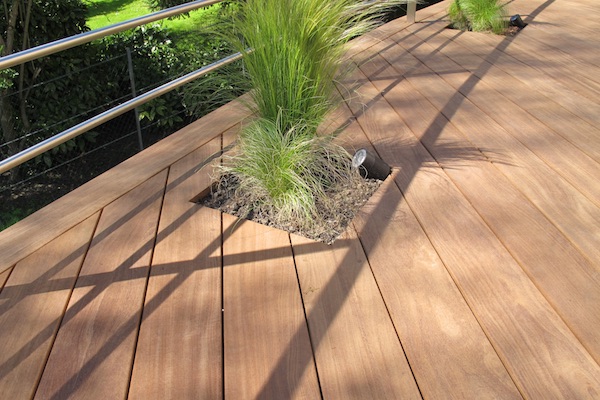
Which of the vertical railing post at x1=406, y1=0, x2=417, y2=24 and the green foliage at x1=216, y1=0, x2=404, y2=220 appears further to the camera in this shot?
the vertical railing post at x1=406, y1=0, x2=417, y2=24

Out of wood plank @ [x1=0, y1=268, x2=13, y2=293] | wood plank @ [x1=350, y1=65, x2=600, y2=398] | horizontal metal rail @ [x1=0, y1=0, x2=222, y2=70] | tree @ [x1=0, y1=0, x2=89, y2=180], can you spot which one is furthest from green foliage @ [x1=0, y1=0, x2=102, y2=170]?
wood plank @ [x1=350, y1=65, x2=600, y2=398]

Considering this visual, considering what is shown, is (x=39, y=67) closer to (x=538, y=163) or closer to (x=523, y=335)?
(x=538, y=163)

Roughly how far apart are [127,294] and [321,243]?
67 centimetres

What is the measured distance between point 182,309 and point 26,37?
4.54 meters

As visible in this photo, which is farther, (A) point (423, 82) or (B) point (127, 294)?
(A) point (423, 82)

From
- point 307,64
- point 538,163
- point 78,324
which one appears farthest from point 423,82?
point 78,324

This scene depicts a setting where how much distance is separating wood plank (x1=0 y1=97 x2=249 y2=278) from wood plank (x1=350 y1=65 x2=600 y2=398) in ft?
3.31

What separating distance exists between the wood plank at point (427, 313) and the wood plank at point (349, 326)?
4 cm

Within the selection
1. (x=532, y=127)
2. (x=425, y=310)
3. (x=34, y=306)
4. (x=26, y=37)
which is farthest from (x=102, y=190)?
(x=26, y=37)

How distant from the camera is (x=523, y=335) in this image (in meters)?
1.66

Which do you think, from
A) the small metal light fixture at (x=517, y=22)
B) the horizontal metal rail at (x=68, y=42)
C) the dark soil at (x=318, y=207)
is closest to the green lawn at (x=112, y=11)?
the small metal light fixture at (x=517, y=22)

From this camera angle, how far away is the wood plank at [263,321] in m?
1.50

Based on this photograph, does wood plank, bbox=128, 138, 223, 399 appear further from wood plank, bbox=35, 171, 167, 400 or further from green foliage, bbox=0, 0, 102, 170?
green foliage, bbox=0, 0, 102, 170

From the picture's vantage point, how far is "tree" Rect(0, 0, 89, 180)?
529 cm
